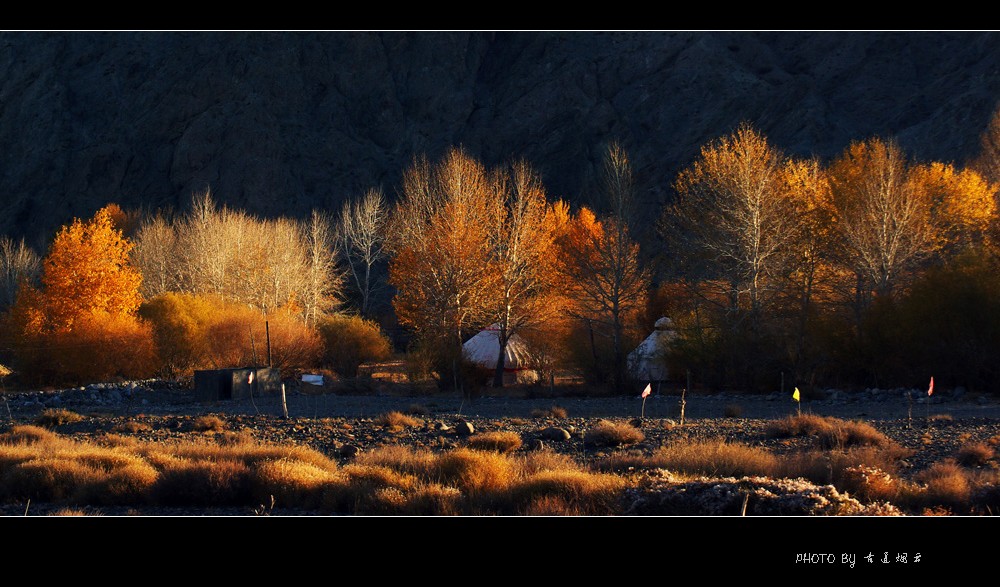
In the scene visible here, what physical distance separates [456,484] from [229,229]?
160 feet

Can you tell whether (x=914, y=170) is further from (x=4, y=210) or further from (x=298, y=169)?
(x=4, y=210)

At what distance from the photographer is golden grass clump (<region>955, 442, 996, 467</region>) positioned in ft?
48.9

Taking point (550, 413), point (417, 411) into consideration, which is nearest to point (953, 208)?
point (550, 413)

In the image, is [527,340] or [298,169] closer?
[527,340]

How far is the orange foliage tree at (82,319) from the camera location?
4169cm

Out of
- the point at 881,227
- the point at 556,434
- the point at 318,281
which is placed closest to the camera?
the point at 556,434

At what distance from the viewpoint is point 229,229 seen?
58.3 m

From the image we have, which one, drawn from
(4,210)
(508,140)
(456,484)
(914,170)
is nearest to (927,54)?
(508,140)

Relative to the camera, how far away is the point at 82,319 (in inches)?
1652

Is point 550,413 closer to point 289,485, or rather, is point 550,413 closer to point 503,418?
point 503,418

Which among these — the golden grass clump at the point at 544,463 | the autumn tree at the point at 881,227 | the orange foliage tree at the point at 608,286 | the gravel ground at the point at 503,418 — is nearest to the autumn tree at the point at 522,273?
the orange foliage tree at the point at 608,286

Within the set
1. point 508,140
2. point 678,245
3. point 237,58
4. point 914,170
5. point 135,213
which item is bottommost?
point 678,245

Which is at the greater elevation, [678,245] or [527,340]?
[678,245]

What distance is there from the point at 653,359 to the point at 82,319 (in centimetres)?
2541
